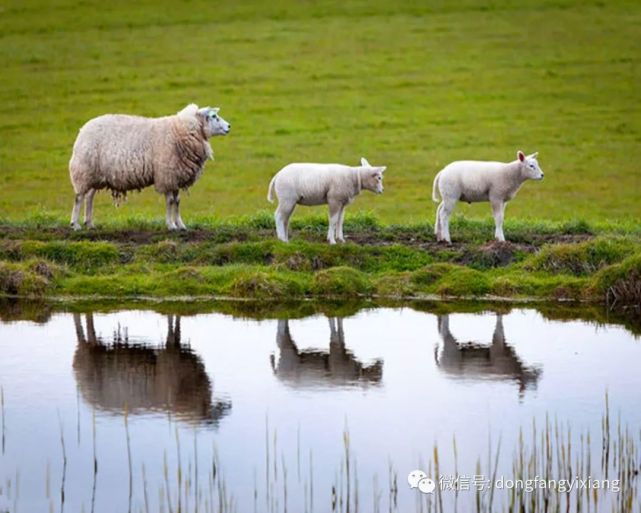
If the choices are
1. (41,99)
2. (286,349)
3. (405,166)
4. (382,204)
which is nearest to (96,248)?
(286,349)

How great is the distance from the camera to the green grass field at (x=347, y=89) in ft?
103

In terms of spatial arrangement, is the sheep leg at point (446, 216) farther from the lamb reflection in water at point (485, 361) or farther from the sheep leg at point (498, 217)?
the lamb reflection in water at point (485, 361)

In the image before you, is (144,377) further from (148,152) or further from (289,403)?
(148,152)

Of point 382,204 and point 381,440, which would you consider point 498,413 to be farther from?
point 382,204

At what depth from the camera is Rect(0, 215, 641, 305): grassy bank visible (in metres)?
17.8

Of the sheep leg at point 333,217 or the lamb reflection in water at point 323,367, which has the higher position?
the sheep leg at point 333,217

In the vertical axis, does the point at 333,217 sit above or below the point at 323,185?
below

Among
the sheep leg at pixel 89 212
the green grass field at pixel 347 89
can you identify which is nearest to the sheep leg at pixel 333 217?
the sheep leg at pixel 89 212

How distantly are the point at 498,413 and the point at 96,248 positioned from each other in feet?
27.5

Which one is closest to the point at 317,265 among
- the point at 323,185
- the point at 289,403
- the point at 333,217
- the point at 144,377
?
the point at 333,217

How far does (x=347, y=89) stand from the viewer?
38938mm

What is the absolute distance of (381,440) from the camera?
11648 mm

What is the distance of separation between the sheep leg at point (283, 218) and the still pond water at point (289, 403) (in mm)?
2766

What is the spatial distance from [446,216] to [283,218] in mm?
2342
